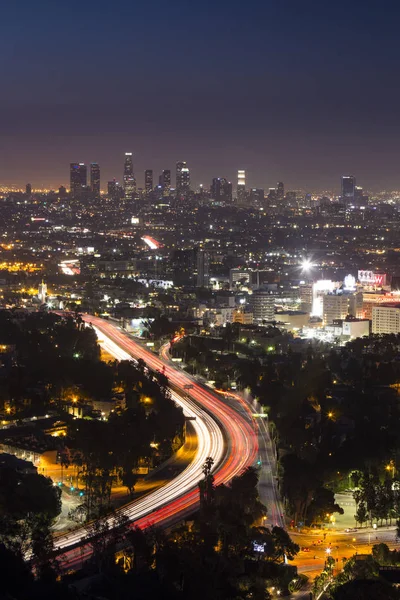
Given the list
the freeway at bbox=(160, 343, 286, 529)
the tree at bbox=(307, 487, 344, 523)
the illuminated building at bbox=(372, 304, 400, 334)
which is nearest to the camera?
the tree at bbox=(307, 487, 344, 523)

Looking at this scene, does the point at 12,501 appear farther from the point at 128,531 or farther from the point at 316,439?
the point at 316,439

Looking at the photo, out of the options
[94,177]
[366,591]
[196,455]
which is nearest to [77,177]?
[94,177]

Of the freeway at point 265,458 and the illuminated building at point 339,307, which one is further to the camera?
the illuminated building at point 339,307

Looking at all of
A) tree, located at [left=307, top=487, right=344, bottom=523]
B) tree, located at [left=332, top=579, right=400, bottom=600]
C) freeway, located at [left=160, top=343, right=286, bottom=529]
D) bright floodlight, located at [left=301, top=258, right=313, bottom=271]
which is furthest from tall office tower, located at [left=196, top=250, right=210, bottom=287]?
tree, located at [left=332, top=579, right=400, bottom=600]

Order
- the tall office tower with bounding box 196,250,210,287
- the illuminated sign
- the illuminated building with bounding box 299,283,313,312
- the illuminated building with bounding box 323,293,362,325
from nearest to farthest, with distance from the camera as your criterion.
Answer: the illuminated building with bounding box 323,293,362,325 < the illuminated building with bounding box 299,283,313,312 < the illuminated sign < the tall office tower with bounding box 196,250,210,287

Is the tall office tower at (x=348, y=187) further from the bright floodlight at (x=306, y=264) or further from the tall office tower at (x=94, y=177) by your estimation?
the bright floodlight at (x=306, y=264)

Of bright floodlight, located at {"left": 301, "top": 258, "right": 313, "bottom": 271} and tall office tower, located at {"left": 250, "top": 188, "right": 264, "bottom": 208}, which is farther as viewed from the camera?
tall office tower, located at {"left": 250, "top": 188, "right": 264, "bottom": 208}

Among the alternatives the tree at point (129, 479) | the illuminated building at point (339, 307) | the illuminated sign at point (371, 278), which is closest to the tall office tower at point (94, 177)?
the illuminated sign at point (371, 278)

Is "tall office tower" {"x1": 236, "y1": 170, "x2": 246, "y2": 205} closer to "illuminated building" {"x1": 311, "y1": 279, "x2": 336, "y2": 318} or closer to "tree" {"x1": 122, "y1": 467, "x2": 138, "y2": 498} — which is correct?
"illuminated building" {"x1": 311, "y1": 279, "x2": 336, "y2": 318}
